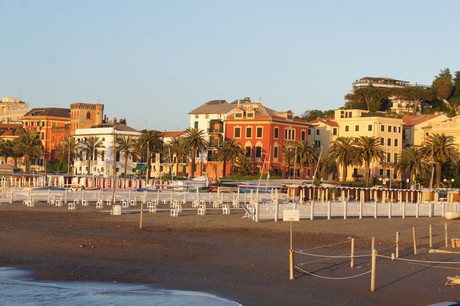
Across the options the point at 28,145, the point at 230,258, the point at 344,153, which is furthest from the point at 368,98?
the point at 230,258

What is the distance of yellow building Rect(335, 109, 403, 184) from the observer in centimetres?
11981

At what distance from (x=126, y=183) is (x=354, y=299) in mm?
88261

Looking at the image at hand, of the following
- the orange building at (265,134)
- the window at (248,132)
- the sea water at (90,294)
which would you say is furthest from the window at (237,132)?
the sea water at (90,294)

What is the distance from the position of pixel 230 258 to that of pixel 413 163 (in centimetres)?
8198

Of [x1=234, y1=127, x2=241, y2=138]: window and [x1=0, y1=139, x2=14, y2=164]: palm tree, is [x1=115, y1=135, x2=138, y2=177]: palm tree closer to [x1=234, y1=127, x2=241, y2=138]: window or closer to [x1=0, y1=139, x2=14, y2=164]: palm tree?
[x1=234, y1=127, x2=241, y2=138]: window

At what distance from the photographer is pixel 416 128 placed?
128125 millimetres

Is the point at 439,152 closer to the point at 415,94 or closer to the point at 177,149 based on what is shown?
the point at 177,149

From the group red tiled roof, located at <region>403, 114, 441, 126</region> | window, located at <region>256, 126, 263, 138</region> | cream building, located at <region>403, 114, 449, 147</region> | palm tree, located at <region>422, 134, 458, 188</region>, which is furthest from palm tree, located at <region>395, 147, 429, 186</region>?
window, located at <region>256, 126, 263, 138</region>

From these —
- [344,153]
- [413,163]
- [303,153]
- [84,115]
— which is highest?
[84,115]

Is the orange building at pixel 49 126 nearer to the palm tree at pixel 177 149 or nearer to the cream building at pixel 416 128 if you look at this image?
the palm tree at pixel 177 149

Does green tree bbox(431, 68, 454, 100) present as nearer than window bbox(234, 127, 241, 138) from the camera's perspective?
No

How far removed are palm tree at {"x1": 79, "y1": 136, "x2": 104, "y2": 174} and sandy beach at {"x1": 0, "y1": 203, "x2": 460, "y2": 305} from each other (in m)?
91.7

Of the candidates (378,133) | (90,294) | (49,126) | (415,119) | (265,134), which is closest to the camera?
(90,294)

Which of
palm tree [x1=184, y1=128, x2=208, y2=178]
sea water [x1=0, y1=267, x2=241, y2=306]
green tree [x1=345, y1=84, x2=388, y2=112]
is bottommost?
sea water [x1=0, y1=267, x2=241, y2=306]
